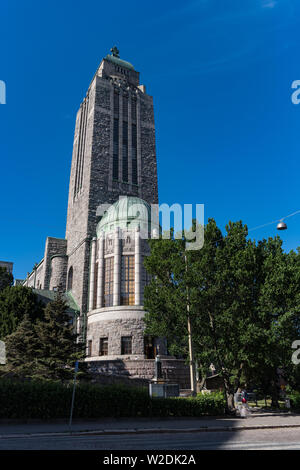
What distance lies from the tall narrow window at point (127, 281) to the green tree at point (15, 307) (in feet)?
24.9

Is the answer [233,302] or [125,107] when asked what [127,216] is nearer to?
[233,302]

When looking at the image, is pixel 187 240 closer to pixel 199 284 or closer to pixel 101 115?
pixel 199 284

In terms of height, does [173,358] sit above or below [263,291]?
below

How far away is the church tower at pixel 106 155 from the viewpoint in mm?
44688

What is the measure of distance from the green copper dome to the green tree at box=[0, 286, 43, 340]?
10.5 meters

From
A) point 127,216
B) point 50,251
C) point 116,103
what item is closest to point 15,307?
point 127,216

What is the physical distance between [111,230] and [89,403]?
2257 cm

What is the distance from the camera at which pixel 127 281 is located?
115 feet

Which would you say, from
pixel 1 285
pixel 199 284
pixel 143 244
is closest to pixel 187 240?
pixel 199 284

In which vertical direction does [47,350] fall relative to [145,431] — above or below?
above

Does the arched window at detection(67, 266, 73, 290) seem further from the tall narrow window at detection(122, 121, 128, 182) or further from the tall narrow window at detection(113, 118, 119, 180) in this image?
the tall narrow window at detection(122, 121, 128, 182)

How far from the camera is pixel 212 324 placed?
844 inches

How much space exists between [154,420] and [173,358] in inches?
571

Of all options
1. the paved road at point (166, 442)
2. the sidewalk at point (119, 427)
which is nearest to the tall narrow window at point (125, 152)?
the sidewalk at point (119, 427)
